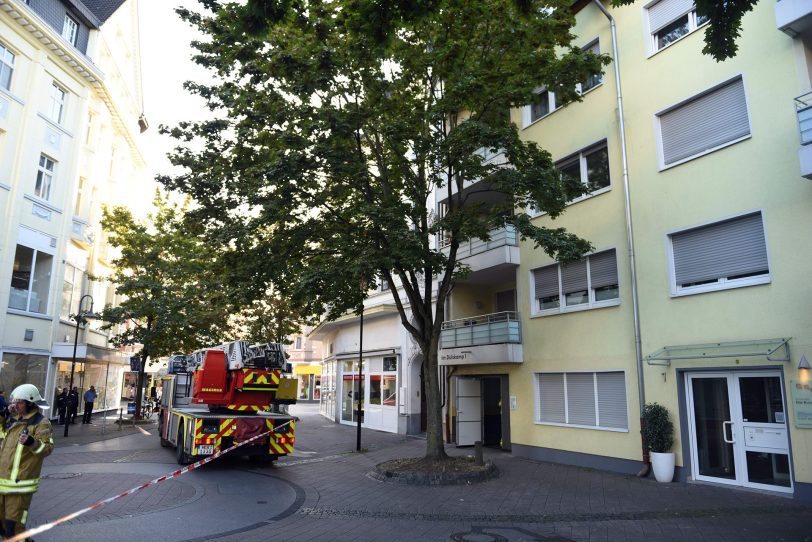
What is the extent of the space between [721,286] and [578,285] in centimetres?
402

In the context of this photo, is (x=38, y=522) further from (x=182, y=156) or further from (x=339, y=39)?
(x=339, y=39)

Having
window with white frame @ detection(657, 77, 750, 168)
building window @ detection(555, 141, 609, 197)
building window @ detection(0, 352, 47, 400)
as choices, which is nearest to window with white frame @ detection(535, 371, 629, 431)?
building window @ detection(555, 141, 609, 197)

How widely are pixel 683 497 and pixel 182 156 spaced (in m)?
12.6

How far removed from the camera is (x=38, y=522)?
26.7 ft

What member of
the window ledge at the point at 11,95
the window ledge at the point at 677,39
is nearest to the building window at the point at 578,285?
the window ledge at the point at 677,39

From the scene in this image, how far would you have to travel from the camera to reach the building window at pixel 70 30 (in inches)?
1041

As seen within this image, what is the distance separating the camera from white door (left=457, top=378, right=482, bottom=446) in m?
17.9

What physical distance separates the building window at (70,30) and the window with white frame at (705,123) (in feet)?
88.4

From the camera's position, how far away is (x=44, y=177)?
2542cm

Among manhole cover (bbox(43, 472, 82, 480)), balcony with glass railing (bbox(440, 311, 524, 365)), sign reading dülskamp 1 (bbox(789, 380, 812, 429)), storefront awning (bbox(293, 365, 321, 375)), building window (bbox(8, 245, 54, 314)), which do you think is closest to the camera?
sign reading dülskamp 1 (bbox(789, 380, 812, 429))

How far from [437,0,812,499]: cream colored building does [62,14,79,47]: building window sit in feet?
75.4

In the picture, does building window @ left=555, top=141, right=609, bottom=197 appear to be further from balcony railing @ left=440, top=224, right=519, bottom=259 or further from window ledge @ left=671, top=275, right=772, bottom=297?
window ledge @ left=671, top=275, right=772, bottom=297

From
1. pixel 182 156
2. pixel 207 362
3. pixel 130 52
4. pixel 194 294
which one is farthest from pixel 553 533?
pixel 130 52

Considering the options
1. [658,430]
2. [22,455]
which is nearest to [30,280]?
[22,455]
